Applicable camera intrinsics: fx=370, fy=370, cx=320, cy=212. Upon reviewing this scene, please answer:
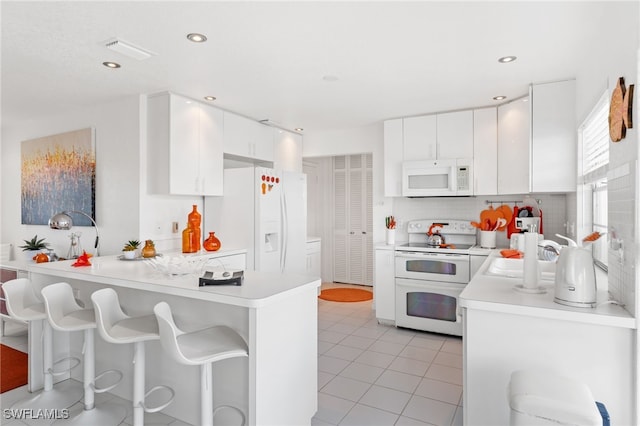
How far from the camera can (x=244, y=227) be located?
4.00 meters

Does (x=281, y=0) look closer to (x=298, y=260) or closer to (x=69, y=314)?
(x=69, y=314)

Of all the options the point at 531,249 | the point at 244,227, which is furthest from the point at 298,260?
the point at 531,249

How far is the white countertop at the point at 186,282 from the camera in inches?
70.7

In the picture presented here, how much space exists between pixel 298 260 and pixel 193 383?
8.05 feet

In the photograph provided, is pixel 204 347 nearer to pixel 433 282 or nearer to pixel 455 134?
pixel 433 282

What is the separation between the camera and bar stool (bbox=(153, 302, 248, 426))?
165 cm

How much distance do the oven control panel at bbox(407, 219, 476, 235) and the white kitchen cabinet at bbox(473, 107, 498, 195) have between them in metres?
0.47

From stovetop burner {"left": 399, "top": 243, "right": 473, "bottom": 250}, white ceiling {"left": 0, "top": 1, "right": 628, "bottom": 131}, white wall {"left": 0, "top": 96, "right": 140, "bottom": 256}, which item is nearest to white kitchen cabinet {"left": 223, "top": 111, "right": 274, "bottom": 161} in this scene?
white ceiling {"left": 0, "top": 1, "right": 628, "bottom": 131}

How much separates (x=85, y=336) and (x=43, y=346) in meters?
0.68

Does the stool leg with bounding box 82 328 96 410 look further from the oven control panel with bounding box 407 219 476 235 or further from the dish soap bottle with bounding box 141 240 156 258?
the oven control panel with bounding box 407 219 476 235

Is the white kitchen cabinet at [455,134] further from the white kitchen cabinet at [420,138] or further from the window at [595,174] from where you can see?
the window at [595,174]

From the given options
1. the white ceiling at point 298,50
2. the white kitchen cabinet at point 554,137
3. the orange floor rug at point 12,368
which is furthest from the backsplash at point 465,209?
the orange floor rug at point 12,368

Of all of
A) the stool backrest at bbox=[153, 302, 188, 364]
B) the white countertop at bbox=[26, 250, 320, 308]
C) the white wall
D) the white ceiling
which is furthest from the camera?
the white wall

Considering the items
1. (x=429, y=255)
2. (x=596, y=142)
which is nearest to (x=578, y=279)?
(x=596, y=142)
